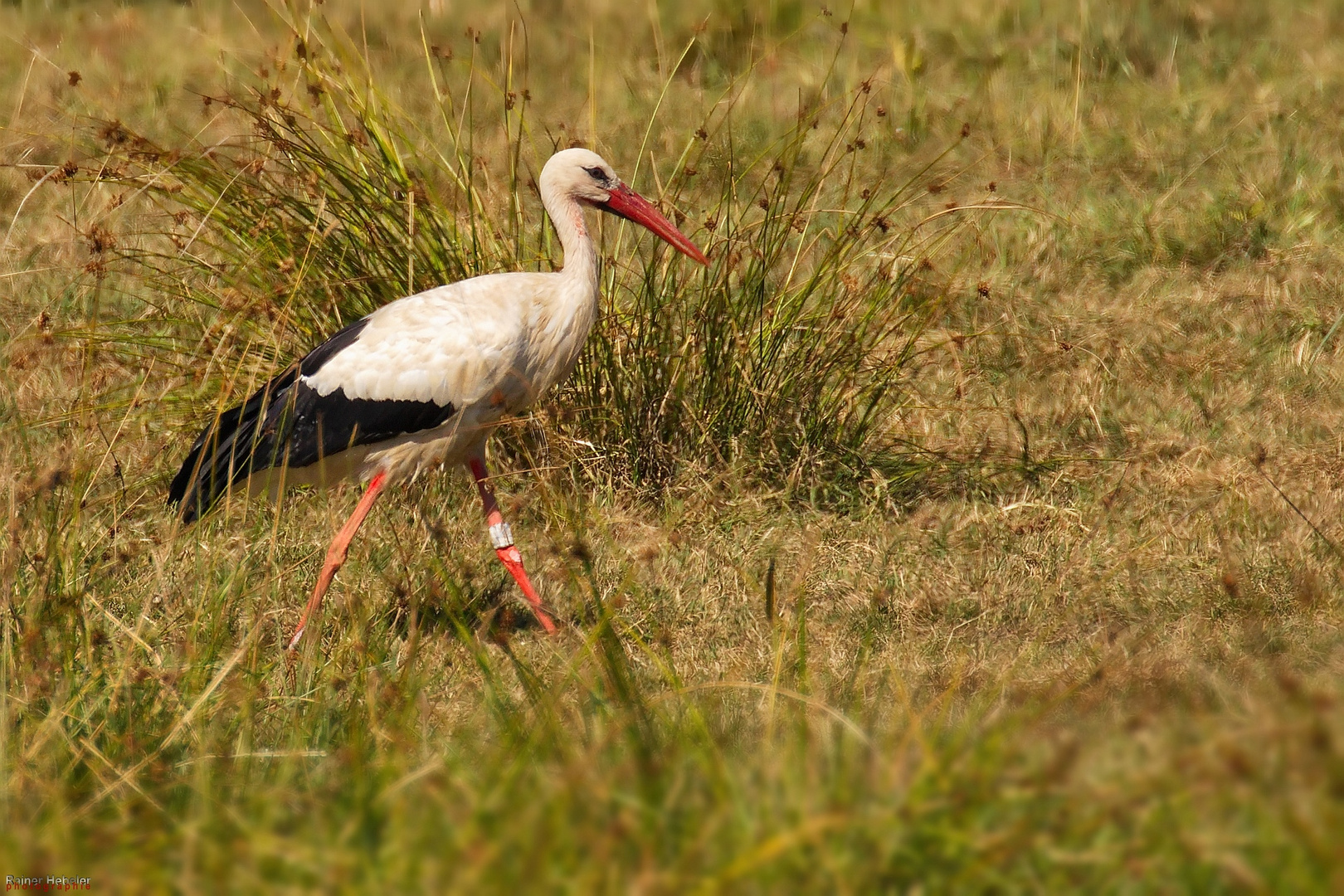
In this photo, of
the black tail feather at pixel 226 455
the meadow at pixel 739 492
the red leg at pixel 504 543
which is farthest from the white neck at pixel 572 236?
the black tail feather at pixel 226 455

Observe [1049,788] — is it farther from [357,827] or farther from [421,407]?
[421,407]

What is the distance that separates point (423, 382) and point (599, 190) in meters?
0.96

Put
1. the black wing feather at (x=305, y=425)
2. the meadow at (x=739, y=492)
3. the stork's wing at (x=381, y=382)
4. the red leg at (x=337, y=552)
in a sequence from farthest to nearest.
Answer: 1. the black wing feather at (x=305, y=425)
2. the stork's wing at (x=381, y=382)
3. the red leg at (x=337, y=552)
4. the meadow at (x=739, y=492)

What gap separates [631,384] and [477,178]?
3.72 ft

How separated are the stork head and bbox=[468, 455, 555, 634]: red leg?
1023 mm

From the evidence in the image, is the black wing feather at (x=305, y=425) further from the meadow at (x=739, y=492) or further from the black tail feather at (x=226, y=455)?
the meadow at (x=739, y=492)

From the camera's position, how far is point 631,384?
5.83m

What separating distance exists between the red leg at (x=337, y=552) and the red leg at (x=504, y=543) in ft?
1.15

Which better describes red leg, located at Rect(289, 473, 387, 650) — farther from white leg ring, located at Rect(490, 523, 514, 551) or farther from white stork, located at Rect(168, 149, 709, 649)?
white leg ring, located at Rect(490, 523, 514, 551)

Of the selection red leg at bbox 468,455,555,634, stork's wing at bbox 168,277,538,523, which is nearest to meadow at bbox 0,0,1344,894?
red leg at bbox 468,455,555,634

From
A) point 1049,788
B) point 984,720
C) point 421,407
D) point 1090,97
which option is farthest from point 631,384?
point 1090,97

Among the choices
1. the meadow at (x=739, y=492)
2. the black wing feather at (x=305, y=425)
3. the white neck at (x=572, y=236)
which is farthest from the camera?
the white neck at (x=572, y=236)

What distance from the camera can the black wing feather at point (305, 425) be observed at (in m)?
5.32

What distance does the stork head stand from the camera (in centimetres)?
556
